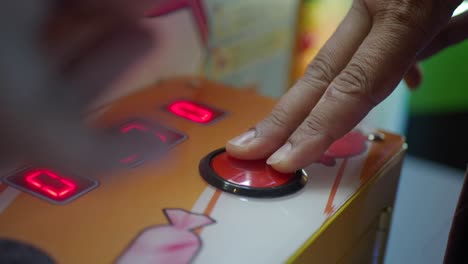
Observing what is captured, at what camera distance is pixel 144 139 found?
50 cm

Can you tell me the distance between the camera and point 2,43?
0.42 meters

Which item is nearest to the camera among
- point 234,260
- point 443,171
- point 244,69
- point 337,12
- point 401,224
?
point 234,260

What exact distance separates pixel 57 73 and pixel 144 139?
0.31ft

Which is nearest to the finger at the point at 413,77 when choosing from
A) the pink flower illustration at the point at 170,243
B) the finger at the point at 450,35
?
the finger at the point at 450,35

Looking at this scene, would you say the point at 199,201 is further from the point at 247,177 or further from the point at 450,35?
the point at 450,35

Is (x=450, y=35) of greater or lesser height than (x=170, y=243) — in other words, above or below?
above

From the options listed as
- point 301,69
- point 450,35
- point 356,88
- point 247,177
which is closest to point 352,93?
point 356,88

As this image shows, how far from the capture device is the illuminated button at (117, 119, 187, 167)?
18.6 inches

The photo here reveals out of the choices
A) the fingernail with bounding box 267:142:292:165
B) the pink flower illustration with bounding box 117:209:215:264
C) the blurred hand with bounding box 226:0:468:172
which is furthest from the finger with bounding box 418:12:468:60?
the pink flower illustration with bounding box 117:209:215:264

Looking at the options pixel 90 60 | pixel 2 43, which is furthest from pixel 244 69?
pixel 2 43

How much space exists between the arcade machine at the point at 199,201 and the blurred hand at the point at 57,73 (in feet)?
0.07

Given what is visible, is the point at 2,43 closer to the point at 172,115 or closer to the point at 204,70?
the point at 172,115

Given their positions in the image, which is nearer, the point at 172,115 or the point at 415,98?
the point at 172,115

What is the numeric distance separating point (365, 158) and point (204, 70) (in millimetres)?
295
